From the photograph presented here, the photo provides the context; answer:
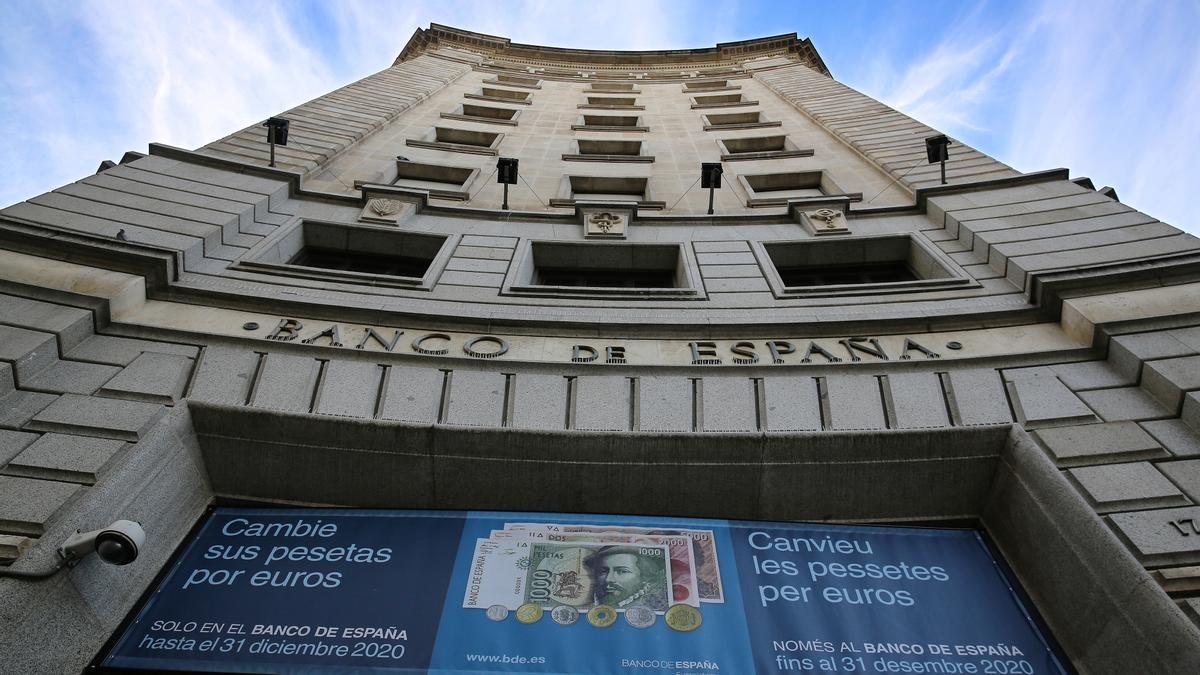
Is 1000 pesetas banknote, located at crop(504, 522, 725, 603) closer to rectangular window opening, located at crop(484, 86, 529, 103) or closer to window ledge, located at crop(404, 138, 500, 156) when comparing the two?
window ledge, located at crop(404, 138, 500, 156)

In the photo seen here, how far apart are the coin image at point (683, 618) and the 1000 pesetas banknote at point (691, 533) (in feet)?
1.17

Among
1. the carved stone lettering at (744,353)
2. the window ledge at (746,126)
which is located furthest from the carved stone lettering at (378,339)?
the window ledge at (746,126)

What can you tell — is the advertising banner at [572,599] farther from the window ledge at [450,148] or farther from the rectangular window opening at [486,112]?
the rectangular window opening at [486,112]

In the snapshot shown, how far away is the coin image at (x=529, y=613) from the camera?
648 cm

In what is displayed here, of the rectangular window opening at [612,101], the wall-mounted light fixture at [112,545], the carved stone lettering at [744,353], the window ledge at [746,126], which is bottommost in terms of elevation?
the wall-mounted light fixture at [112,545]

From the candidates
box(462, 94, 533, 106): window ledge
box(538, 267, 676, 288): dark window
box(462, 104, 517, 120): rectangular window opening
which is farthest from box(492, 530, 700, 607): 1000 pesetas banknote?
box(462, 94, 533, 106): window ledge

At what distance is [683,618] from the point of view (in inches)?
256

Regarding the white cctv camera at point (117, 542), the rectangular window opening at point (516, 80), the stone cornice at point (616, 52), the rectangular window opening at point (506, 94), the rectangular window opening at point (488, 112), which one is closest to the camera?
the white cctv camera at point (117, 542)

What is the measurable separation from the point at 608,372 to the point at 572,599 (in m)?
2.90

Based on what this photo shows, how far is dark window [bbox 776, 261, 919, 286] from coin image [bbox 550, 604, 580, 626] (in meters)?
8.07

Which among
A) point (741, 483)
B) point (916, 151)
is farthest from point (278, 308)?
point (916, 151)

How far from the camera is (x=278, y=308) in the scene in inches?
378

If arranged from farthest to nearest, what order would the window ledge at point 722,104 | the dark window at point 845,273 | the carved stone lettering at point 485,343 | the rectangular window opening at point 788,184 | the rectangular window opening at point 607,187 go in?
the window ledge at point 722,104, the rectangular window opening at point 607,187, the rectangular window opening at point 788,184, the dark window at point 845,273, the carved stone lettering at point 485,343

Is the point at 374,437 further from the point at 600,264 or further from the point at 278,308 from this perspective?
the point at 600,264
